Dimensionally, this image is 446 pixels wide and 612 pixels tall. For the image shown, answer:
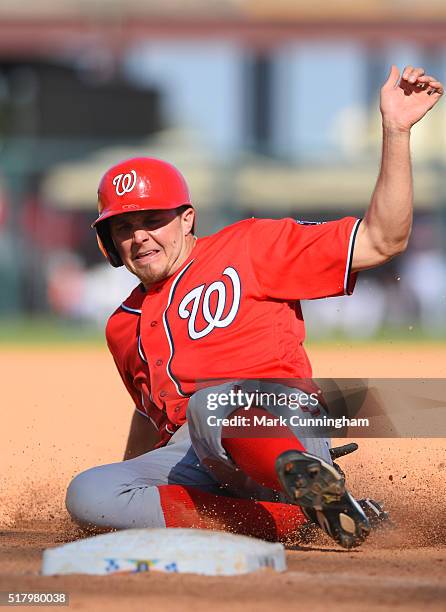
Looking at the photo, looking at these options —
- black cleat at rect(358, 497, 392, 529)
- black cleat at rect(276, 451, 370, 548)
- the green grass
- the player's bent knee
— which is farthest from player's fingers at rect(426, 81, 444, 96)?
the green grass

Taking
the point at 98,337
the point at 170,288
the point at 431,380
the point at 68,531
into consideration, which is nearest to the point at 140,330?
the point at 170,288

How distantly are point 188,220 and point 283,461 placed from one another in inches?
49.8

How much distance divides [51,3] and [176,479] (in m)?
18.2

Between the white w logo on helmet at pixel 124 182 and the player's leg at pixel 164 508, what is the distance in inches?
39.3

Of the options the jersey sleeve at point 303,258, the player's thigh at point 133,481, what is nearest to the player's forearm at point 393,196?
the jersey sleeve at point 303,258

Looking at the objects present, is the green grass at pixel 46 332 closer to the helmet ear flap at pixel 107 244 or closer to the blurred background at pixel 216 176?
the blurred background at pixel 216 176

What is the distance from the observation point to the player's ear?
403cm

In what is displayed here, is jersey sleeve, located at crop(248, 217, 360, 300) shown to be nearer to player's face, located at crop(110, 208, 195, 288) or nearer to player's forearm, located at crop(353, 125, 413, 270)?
player's forearm, located at crop(353, 125, 413, 270)

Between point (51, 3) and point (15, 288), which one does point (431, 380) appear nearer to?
point (15, 288)

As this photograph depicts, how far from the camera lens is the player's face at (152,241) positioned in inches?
154

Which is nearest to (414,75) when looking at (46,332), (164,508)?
(164,508)

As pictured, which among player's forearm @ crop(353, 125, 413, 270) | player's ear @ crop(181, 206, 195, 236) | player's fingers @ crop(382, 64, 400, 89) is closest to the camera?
player's forearm @ crop(353, 125, 413, 270)

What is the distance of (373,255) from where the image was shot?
11.6 feet

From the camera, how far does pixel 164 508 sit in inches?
142
